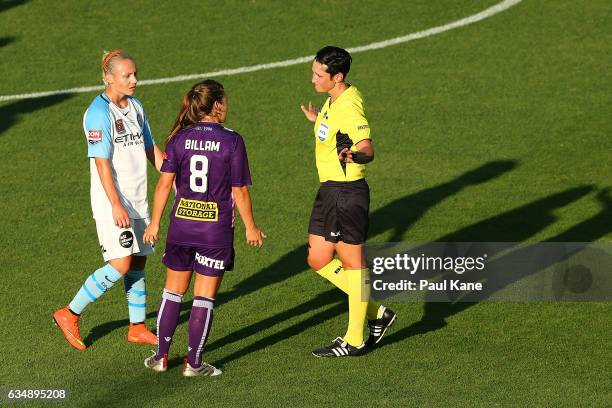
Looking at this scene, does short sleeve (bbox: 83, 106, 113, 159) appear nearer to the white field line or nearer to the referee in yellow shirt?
the referee in yellow shirt

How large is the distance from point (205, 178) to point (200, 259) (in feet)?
2.09

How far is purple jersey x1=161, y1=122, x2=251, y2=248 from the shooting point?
368 inches

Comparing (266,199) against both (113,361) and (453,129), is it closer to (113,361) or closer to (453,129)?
(453,129)

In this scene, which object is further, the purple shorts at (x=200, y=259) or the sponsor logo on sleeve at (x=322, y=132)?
the sponsor logo on sleeve at (x=322, y=132)

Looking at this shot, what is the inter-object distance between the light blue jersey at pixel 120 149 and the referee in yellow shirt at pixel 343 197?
1.47 m

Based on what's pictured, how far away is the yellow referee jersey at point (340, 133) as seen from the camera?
9.94m

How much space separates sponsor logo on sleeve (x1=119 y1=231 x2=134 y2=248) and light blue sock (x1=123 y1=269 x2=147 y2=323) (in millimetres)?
488

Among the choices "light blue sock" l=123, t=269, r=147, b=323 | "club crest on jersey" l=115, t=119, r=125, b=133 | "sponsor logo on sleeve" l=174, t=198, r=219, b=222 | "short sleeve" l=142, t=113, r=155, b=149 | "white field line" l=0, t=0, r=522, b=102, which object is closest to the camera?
"sponsor logo on sleeve" l=174, t=198, r=219, b=222

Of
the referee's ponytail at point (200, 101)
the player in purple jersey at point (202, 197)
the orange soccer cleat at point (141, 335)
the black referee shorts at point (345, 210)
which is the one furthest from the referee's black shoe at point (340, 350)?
the referee's ponytail at point (200, 101)

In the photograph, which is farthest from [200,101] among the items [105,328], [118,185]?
[105,328]

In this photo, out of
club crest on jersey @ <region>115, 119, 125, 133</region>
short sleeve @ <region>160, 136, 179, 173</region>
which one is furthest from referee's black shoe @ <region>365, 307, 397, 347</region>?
club crest on jersey @ <region>115, 119, 125, 133</region>

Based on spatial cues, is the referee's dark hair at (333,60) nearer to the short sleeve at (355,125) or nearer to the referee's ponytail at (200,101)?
the short sleeve at (355,125)

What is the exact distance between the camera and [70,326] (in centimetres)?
1059

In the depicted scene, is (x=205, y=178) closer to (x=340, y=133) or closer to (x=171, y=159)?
(x=171, y=159)
